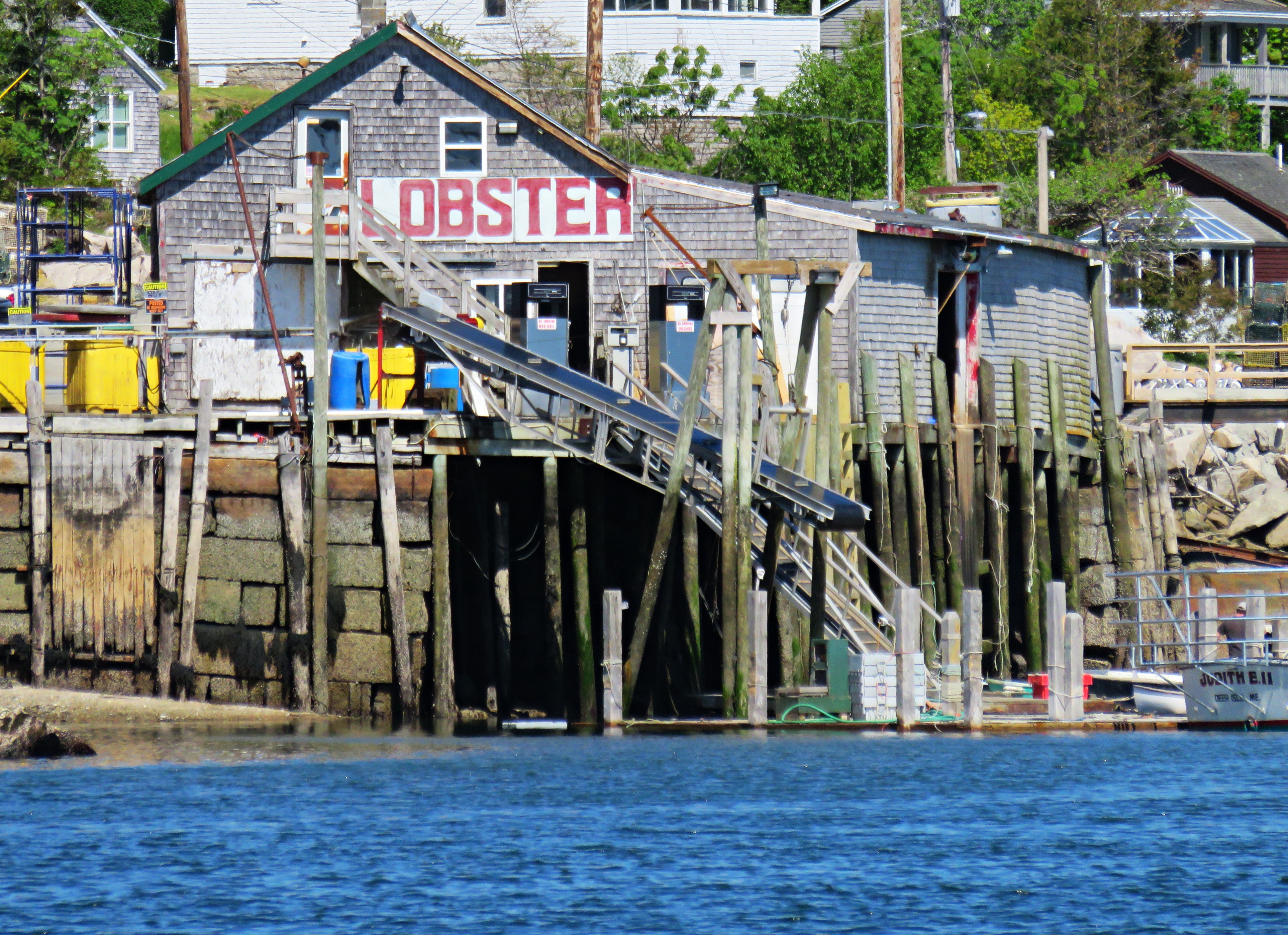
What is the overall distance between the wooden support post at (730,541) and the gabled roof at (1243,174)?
34.8 meters

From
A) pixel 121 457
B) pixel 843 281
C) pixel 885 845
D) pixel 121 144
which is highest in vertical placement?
pixel 121 144

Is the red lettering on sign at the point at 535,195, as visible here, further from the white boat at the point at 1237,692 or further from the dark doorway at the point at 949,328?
the white boat at the point at 1237,692

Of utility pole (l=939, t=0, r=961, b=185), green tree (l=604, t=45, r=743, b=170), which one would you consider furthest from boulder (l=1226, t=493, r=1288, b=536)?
green tree (l=604, t=45, r=743, b=170)

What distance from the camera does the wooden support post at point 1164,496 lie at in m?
34.6

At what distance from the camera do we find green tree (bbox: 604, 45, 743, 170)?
5484 centimetres

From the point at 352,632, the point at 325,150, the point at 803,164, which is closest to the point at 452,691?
the point at 352,632

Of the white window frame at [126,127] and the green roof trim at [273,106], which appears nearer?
the green roof trim at [273,106]

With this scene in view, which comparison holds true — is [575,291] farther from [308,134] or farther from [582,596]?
[582,596]

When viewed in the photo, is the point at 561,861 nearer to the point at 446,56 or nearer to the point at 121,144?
the point at 446,56

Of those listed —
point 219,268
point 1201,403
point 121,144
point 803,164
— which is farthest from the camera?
point 121,144

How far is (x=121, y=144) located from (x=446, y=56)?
96.8 ft

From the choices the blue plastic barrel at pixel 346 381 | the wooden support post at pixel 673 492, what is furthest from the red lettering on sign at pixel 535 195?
the wooden support post at pixel 673 492

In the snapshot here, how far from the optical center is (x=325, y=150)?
30547 millimetres

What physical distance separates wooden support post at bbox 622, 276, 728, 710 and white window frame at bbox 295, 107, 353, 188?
27.2 ft
